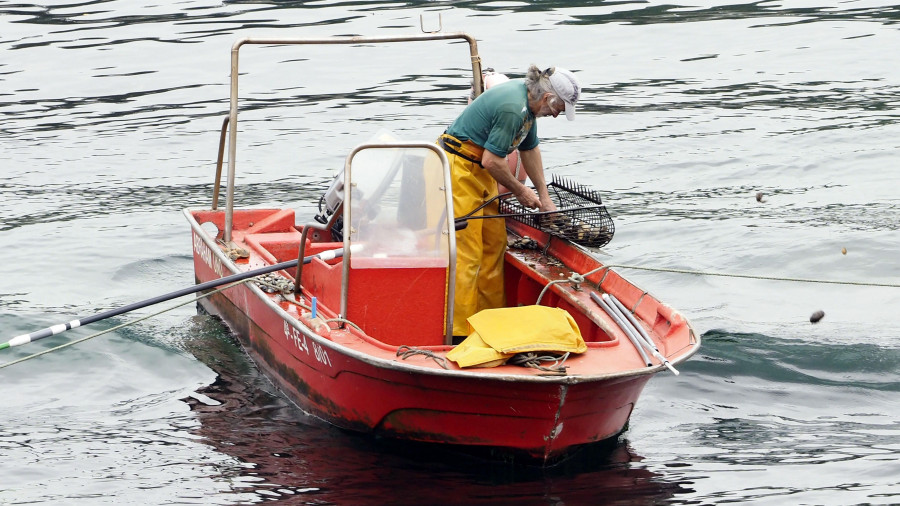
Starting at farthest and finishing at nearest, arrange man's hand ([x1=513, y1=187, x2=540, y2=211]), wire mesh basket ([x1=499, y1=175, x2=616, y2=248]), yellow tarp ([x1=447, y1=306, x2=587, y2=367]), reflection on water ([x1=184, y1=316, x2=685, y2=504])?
wire mesh basket ([x1=499, y1=175, x2=616, y2=248]) < man's hand ([x1=513, y1=187, x2=540, y2=211]) < reflection on water ([x1=184, y1=316, x2=685, y2=504]) < yellow tarp ([x1=447, y1=306, x2=587, y2=367])

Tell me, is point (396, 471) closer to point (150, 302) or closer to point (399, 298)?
point (399, 298)

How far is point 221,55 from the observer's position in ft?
74.2

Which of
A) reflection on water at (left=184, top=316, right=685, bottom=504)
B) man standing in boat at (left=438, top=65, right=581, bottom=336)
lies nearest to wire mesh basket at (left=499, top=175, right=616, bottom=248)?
man standing in boat at (left=438, top=65, right=581, bottom=336)

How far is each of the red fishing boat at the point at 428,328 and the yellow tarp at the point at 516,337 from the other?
0.06 m

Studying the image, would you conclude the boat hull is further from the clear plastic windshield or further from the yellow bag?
the clear plastic windshield

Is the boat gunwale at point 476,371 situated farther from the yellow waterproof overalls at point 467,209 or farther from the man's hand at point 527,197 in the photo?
the man's hand at point 527,197

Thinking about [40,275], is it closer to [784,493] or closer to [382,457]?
[382,457]

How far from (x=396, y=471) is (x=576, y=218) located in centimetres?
244

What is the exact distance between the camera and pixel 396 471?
7.45 m

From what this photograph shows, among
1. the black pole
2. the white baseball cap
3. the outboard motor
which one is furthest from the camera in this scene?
the outboard motor

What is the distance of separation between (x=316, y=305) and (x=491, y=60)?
45.8 ft

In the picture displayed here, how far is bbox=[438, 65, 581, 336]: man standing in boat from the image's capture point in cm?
808

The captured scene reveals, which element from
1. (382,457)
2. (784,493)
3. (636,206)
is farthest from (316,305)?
(636,206)

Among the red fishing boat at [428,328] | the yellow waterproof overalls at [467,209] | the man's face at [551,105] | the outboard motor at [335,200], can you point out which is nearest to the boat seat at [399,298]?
the red fishing boat at [428,328]
